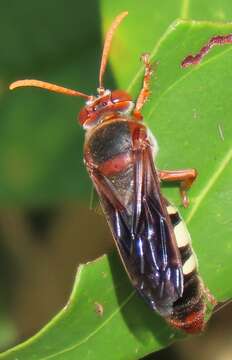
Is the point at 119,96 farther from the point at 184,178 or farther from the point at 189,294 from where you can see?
the point at 189,294

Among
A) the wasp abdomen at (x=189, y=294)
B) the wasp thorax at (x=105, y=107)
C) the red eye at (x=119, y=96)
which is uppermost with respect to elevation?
the red eye at (x=119, y=96)

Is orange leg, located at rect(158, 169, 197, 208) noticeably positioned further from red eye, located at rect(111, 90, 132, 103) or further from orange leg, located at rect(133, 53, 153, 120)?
red eye, located at rect(111, 90, 132, 103)

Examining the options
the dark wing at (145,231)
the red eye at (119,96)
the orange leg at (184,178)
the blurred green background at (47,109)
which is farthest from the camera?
the blurred green background at (47,109)

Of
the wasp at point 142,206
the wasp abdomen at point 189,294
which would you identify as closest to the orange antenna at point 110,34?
the wasp at point 142,206

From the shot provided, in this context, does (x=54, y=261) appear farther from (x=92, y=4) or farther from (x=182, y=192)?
(x=182, y=192)

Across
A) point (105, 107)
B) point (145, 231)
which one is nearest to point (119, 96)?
point (105, 107)

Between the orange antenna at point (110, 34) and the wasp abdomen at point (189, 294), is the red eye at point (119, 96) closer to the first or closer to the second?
the orange antenna at point (110, 34)

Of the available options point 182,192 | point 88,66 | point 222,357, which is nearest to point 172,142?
point 182,192

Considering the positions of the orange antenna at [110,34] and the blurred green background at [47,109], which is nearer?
the orange antenna at [110,34]
